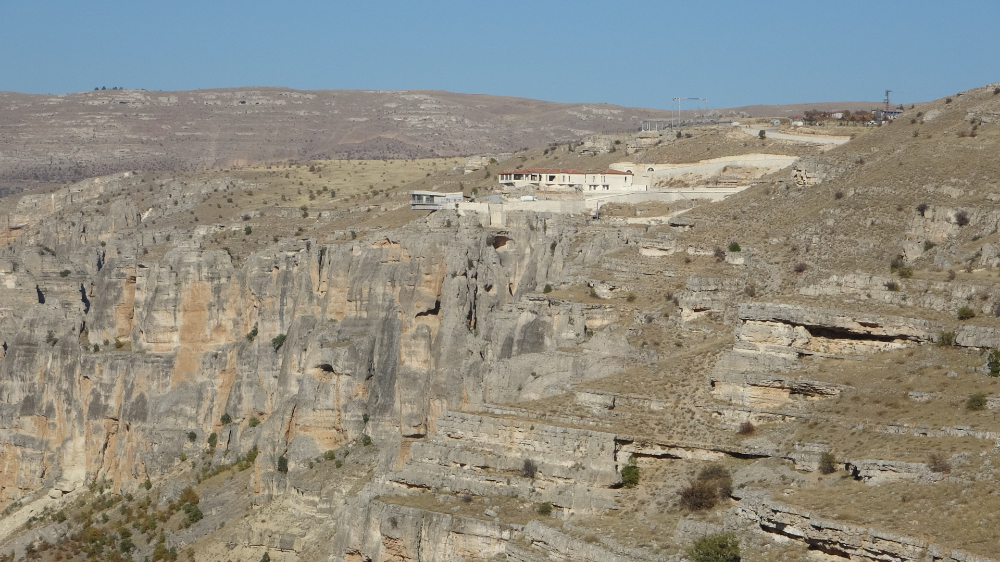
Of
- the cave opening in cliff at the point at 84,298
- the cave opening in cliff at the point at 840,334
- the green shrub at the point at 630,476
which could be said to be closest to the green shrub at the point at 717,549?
the green shrub at the point at 630,476

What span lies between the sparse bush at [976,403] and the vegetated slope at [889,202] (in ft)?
41.4

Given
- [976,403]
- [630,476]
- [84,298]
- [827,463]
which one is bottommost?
[84,298]

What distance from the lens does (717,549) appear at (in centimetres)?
3042

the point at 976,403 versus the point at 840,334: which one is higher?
the point at 840,334

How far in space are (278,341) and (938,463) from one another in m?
40.5

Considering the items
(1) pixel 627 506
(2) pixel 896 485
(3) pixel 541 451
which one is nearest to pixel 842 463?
(2) pixel 896 485

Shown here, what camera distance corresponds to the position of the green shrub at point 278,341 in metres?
65.3

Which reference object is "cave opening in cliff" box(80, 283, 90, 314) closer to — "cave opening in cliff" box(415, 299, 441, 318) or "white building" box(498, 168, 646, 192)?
"white building" box(498, 168, 646, 192)

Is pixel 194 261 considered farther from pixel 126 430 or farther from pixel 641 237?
pixel 641 237

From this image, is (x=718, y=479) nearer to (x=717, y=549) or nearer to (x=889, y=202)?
(x=717, y=549)

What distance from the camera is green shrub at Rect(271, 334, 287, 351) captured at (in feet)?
214

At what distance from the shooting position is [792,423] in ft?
118

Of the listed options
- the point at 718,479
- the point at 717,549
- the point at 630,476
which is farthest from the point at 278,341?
the point at 717,549

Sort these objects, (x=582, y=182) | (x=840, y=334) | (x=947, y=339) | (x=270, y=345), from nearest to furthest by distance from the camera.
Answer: (x=947, y=339) → (x=840, y=334) → (x=270, y=345) → (x=582, y=182)
